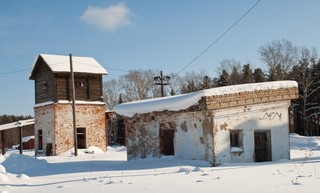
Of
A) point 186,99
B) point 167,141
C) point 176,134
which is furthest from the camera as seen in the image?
point 167,141

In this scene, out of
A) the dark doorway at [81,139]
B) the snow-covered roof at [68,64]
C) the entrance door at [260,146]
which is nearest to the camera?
the entrance door at [260,146]

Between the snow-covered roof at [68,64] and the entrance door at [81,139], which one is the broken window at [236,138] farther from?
the snow-covered roof at [68,64]

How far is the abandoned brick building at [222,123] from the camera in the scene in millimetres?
13602

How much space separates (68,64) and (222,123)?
17.7 metres

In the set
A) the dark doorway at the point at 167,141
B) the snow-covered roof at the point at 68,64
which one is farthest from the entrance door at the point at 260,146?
the snow-covered roof at the point at 68,64

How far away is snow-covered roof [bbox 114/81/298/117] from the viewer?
1369 cm

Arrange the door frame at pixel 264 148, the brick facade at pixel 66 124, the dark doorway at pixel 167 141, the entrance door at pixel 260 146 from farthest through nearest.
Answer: the brick facade at pixel 66 124 < the dark doorway at pixel 167 141 < the entrance door at pixel 260 146 < the door frame at pixel 264 148

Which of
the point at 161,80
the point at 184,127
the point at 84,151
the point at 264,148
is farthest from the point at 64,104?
the point at 264,148

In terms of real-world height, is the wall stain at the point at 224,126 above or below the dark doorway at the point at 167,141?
above

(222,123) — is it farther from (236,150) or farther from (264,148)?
(264,148)

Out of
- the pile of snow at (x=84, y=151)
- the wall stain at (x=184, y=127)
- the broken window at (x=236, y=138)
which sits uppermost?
the wall stain at (x=184, y=127)

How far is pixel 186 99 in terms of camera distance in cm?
1404

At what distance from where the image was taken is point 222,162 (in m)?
13.5

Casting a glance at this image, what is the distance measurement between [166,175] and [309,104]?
39473 mm
